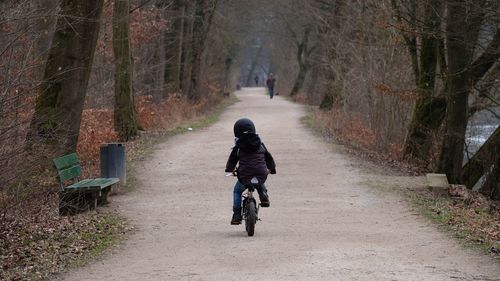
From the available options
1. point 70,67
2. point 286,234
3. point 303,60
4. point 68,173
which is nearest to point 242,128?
point 286,234

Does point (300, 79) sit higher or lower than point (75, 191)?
lower

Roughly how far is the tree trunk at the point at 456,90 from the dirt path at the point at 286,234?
4.24ft

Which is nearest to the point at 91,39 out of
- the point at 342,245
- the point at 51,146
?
the point at 51,146

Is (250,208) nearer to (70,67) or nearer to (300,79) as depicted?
(70,67)

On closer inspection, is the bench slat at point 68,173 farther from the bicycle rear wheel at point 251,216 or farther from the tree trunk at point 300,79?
the tree trunk at point 300,79

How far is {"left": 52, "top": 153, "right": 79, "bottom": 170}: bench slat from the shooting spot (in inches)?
483

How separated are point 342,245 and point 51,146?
607 centimetres

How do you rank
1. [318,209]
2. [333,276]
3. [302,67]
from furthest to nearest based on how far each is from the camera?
[302,67], [318,209], [333,276]

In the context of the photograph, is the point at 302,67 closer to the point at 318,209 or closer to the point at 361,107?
the point at 361,107

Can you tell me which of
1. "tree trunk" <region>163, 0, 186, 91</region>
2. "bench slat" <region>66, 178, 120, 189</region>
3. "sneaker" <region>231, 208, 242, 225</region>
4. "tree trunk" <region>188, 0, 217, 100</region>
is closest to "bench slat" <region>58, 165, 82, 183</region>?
"bench slat" <region>66, 178, 120, 189</region>

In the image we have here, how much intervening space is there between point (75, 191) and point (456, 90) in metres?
8.44

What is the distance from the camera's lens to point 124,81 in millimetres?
23328

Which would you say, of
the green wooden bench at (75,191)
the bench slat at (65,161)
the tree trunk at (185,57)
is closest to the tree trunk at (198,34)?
the tree trunk at (185,57)

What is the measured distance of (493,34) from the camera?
56.1 ft
